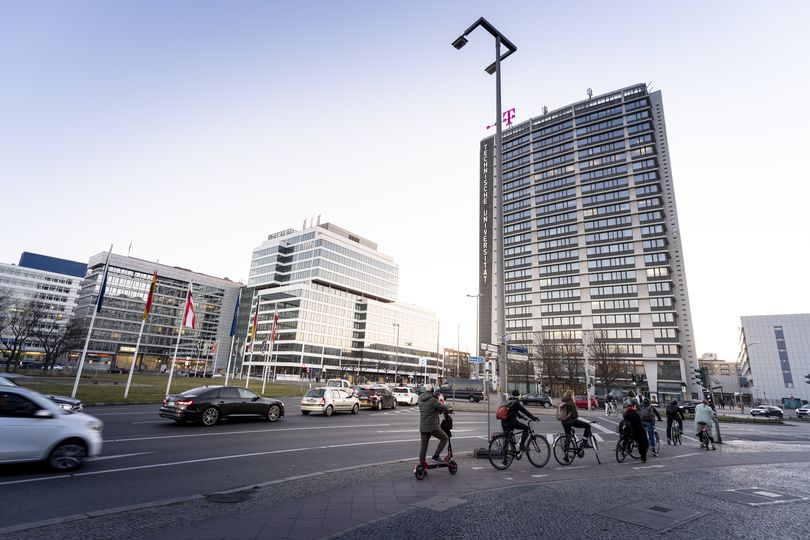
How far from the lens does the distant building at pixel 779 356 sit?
299 ft

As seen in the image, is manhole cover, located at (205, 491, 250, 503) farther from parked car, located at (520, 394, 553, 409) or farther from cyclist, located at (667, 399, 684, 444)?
parked car, located at (520, 394, 553, 409)

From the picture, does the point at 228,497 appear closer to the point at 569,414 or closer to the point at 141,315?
the point at 569,414

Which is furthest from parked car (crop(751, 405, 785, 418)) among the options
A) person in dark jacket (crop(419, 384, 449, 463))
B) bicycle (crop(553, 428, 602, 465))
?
person in dark jacket (crop(419, 384, 449, 463))

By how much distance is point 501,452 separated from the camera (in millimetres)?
9297

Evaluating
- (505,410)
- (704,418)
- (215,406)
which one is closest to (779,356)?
(704,418)

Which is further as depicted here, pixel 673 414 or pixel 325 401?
pixel 325 401

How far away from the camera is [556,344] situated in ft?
214

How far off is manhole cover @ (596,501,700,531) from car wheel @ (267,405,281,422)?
49.5 feet

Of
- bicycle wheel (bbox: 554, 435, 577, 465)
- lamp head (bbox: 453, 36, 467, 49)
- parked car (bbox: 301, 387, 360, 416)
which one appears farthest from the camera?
parked car (bbox: 301, 387, 360, 416)

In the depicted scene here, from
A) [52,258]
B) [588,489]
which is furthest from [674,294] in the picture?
[52,258]

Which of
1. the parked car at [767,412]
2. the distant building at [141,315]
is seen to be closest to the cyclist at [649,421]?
the parked car at [767,412]

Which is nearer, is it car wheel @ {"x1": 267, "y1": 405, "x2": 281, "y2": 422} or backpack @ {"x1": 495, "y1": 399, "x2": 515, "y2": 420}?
backpack @ {"x1": 495, "y1": 399, "x2": 515, "y2": 420}

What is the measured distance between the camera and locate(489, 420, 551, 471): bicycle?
9281mm

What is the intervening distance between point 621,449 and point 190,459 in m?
11.1
